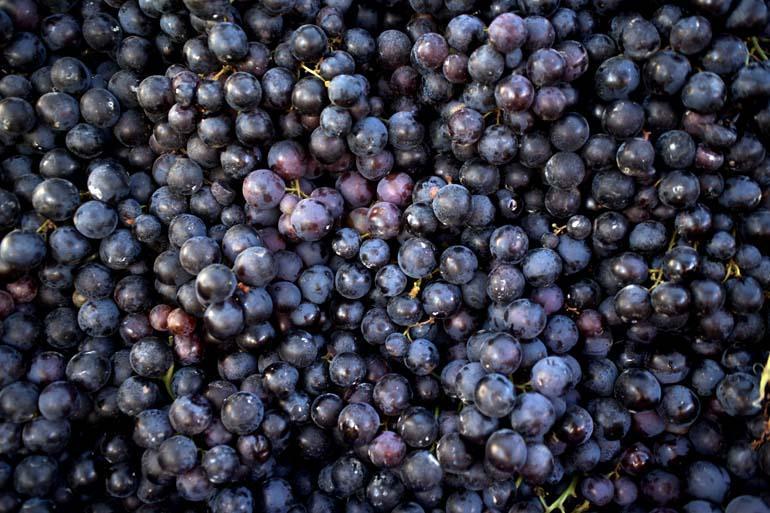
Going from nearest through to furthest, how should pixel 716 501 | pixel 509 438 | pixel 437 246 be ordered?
pixel 509 438
pixel 716 501
pixel 437 246

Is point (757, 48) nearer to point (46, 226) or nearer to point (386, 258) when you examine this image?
point (386, 258)

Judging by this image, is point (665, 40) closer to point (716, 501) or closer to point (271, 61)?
point (271, 61)

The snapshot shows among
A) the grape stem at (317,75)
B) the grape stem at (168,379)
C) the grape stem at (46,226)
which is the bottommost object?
the grape stem at (168,379)

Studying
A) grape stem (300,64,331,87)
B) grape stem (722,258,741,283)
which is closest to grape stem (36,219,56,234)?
grape stem (300,64,331,87)

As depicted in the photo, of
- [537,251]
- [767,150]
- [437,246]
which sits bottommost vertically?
[437,246]

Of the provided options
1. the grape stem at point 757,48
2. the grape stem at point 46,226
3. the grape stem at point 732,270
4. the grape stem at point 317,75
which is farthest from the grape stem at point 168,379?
the grape stem at point 757,48

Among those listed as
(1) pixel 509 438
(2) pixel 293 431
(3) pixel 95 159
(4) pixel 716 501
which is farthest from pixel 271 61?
(4) pixel 716 501

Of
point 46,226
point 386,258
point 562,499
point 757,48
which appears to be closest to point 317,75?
point 386,258

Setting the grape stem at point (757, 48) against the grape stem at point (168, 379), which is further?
the grape stem at point (168, 379)

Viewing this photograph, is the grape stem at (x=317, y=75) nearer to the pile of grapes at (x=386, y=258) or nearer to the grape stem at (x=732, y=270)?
the pile of grapes at (x=386, y=258)

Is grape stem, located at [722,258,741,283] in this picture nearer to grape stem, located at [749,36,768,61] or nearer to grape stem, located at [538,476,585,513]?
grape stem, located at [749,36,768,61]
